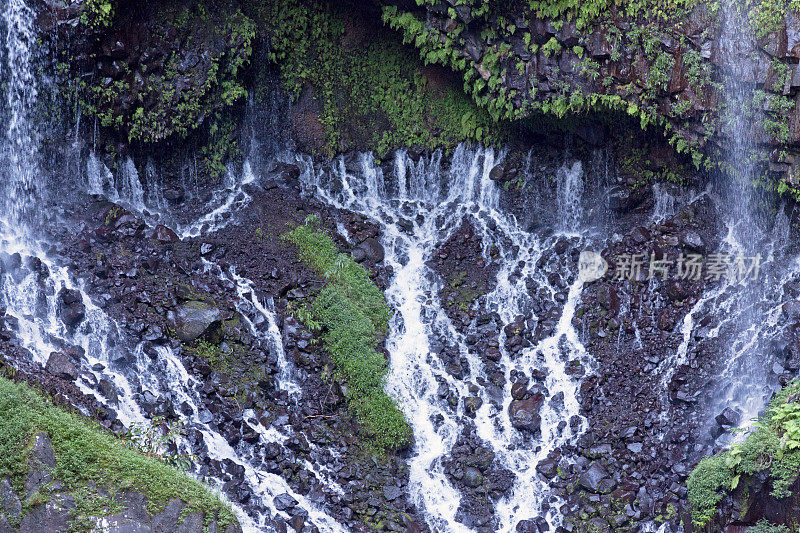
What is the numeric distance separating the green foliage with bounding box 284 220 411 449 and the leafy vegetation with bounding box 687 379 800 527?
5356mm

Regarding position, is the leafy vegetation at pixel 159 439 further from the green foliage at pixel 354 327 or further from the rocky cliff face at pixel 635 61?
the rocky cliff face at pixel 635 61

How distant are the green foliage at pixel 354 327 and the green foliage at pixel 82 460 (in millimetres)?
4114

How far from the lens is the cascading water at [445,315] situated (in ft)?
47.1

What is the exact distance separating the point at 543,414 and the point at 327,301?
5060mm

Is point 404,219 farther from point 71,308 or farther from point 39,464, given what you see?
point 39,464

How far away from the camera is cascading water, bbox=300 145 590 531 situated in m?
14.4

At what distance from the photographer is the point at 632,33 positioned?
16.4 meters

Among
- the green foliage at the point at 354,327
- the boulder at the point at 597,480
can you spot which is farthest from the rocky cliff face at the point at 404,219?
the green foliage at the point at 354,327

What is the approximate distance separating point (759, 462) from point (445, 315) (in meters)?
7.03

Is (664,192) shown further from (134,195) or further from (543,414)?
(134,195)

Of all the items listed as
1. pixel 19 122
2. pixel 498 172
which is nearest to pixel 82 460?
pixel 19 122

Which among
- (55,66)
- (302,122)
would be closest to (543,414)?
(302,122)

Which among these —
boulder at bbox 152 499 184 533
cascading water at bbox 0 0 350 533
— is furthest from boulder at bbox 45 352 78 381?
boulder at bbox 152 499 184 533

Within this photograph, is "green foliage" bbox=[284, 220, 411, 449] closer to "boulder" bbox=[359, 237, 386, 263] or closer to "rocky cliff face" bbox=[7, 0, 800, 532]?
"rocky cliff face" bbox=[7, 0, 800, 532]
